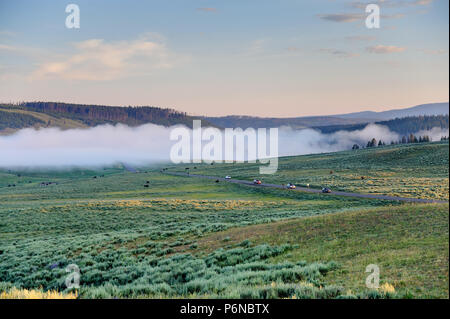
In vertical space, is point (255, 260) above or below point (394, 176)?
above

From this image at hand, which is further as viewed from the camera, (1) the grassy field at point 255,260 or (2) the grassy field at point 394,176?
(2) the grassy field at point 394,176

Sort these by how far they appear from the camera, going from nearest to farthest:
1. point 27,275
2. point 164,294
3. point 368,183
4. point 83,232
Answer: point 164,294 → point 27,275 → point 83,232 → point 368,183

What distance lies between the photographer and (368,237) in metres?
14.6

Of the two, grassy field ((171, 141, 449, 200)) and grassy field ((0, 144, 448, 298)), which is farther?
grassy field ((171, 141, 449, 200))

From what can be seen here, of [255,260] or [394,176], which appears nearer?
[255,260]

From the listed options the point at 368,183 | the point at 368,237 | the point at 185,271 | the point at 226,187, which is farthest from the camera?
the point at 226,187

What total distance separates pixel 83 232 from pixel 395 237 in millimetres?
26540
